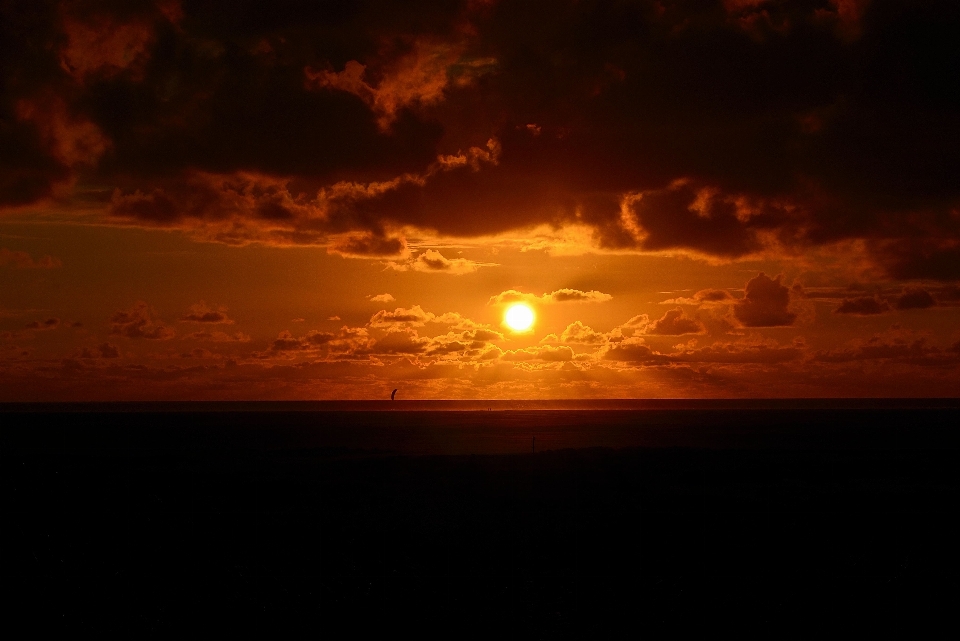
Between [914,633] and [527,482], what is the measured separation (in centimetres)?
2742

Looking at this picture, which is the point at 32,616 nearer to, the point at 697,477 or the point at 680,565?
the point at 680,565

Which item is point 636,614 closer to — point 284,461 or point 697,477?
point 697,477

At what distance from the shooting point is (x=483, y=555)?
23734mm

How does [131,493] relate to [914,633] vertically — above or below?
above

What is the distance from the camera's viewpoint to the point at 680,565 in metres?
23.0

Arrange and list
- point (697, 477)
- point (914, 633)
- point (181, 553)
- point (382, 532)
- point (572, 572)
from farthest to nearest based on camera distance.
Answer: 1. point (697, 477)
2. point (382, 532)
3. point (181, 553)
4. point (572, 572)
5. point (914, 633)

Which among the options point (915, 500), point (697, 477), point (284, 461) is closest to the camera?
point (915, 500)

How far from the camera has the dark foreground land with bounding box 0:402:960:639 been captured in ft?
55.5

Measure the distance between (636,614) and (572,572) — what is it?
170 inches

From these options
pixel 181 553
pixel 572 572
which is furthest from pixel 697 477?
pixel 181 553

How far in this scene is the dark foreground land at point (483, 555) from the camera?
666 inches

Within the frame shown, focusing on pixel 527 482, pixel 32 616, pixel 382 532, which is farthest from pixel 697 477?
pixel 32 616

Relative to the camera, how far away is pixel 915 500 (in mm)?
38531

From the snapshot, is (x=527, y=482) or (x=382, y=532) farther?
(x=527, y=482)
